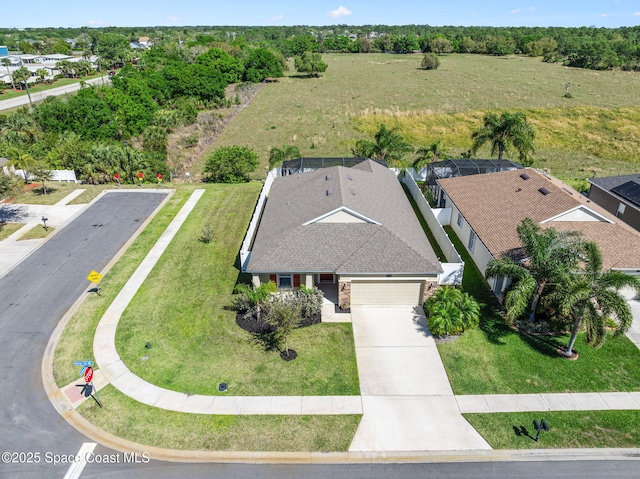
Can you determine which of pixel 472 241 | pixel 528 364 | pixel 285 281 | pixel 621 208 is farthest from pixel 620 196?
pixel 285 281

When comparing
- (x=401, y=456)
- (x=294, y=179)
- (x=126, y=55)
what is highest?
(x=126, y=55)

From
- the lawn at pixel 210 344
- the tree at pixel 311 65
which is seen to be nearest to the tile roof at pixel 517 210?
the lawn at pixel 210 344

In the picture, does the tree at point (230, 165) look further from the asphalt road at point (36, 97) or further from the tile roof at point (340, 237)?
the asphalt road at point (36, 97)

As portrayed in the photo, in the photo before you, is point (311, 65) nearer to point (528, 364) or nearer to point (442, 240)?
point (442, 240)

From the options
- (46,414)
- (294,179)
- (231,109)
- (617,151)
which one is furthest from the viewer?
(231,109)

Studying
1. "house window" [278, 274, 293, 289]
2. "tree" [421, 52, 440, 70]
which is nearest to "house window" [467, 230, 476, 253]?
"house window" [278, 274, 293, 289]

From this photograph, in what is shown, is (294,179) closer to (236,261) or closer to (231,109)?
(236,261)

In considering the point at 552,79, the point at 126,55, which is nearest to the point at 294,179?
the point at 552,79
